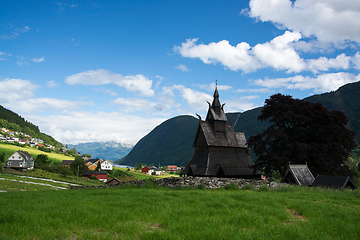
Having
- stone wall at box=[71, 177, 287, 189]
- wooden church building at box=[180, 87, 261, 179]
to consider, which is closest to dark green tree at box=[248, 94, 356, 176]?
wooden church building at box=[180, 87, 261, 179]

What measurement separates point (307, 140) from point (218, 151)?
499 inches

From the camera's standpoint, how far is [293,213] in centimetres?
1028

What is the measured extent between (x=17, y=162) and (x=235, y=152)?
110 metres

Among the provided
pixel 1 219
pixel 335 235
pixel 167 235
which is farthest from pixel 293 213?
pixel 1 219

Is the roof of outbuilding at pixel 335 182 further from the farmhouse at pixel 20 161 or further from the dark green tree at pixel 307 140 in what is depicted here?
the farmhouse at pixel 20 161

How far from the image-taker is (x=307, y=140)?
33.3 metres

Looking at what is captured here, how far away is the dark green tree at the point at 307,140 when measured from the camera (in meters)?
30.3

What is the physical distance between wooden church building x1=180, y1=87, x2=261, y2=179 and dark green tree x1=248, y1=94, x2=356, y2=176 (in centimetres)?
300

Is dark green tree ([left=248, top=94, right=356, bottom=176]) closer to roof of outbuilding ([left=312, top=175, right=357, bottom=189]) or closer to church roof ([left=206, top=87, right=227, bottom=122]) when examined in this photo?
church roof ([left=206, top=87, right=227, bottom=122])

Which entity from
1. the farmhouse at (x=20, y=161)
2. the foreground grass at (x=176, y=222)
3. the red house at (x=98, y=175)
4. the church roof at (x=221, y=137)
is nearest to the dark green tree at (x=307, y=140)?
the church roof at (x=221, y=137)

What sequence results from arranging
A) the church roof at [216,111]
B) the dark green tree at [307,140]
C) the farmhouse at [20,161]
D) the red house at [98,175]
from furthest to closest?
1. the red house at [98,175]
2. the farmhouse at [20,161]
3. the church roof at [216,111]
4. the dark green tree at [307,140]

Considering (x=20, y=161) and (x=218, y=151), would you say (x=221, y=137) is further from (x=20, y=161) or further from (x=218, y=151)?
(x=20, y=161)

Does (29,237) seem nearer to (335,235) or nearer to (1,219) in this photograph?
(1,219)

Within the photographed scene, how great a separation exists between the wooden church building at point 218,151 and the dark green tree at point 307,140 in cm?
300
